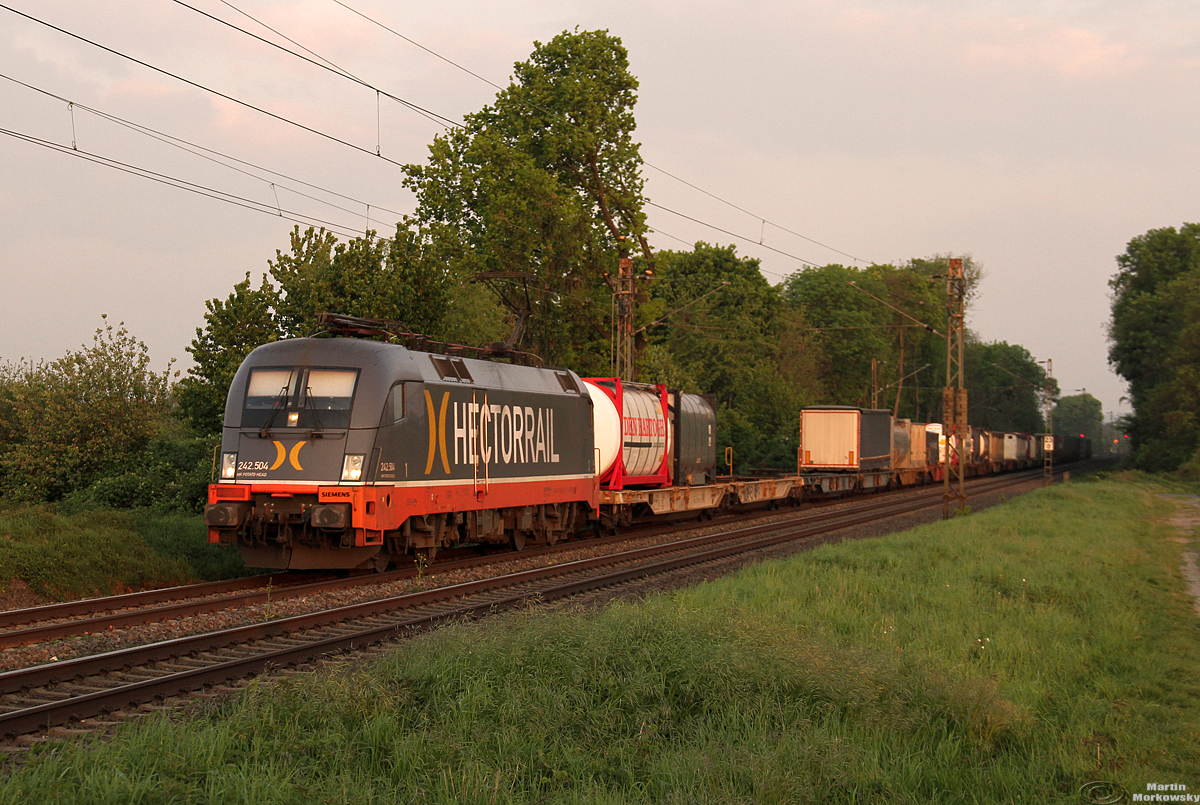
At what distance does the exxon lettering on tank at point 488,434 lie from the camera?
15727 mm

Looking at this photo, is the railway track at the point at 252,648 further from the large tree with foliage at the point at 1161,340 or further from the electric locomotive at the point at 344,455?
the large tree with foliage at the point at 1161,340

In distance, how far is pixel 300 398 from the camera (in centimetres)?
1463

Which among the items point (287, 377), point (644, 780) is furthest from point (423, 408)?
point (644, 780)

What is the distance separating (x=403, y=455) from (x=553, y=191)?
2360 cm

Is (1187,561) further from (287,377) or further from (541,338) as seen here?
(541,338)

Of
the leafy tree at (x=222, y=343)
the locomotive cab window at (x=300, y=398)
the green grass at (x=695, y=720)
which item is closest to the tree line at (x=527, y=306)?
the leafy tree at (x=222, y=343)

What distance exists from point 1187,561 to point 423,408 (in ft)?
56.1

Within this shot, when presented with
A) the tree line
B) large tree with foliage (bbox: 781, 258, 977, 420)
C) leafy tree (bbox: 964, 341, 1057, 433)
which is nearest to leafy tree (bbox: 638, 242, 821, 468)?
the tree line

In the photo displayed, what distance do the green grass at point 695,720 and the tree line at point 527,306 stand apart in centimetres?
1035

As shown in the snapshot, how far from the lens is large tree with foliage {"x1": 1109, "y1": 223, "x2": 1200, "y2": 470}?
56000mm

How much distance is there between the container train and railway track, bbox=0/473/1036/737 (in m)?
1.75

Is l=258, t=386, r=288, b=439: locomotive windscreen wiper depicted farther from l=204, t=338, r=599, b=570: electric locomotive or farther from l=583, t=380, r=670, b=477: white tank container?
l=583, t=380, r=670, b=477: white tank container

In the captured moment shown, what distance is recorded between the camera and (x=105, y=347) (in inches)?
974

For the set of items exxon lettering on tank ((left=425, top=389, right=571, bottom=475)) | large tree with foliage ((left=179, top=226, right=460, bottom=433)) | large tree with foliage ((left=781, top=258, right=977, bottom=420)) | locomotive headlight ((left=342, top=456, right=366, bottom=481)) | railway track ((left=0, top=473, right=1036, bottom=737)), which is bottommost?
railway track ((left=0, top=473, right=1036, bottom=737))
